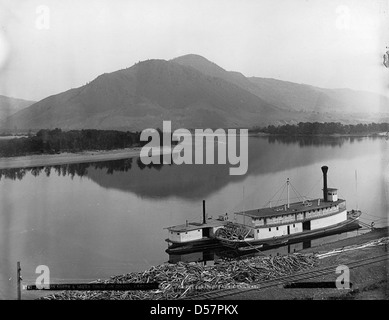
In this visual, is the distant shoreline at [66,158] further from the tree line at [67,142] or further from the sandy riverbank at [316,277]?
the sandy riverbank at [316,277]

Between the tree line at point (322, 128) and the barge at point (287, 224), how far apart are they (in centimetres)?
230

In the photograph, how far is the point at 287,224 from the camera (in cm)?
714

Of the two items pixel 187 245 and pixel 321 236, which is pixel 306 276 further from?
pixel 321 236

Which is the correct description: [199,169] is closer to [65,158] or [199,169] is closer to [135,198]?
[135,198]

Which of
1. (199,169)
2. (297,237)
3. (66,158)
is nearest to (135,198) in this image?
(199,169)

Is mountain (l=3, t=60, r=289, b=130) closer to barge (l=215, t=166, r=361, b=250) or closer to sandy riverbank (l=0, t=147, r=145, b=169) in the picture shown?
sandy riverbank (l=0, t=147, r=145, b=169)

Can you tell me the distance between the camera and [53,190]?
34.6 feet

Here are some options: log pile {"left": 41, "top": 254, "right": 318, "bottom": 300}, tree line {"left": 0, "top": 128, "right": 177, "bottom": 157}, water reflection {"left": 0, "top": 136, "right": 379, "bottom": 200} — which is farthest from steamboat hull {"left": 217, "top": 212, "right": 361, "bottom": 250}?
tree line {"left": 0, "top": 128, "right": 177, "bottom": 157}

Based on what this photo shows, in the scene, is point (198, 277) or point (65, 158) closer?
point (198, 277)

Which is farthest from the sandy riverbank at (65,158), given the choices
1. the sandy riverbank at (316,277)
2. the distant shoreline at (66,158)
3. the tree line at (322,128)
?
the sandy riverbank at (316,277)

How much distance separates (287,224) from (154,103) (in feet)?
22.0

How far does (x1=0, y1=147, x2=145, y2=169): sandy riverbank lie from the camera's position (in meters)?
12.4

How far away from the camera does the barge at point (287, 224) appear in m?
6.81
